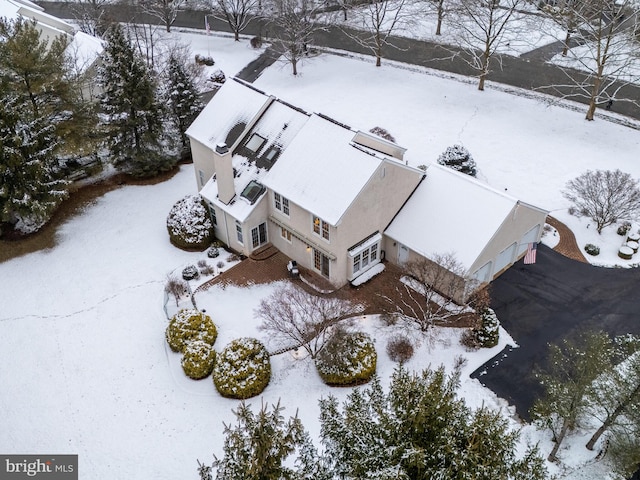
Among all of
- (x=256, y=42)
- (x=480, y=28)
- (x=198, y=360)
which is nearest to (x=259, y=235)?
(x=198, y=360)

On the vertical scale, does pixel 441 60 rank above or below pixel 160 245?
above

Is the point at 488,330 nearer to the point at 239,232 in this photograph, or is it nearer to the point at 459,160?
the point at 459,160

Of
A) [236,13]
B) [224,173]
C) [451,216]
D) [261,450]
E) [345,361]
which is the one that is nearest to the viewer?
[261,450]

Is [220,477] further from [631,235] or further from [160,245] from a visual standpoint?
[631,235]

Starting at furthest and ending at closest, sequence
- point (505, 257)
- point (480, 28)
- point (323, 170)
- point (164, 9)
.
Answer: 1. point (164, 9)
2. point (480, 28)
3. point (505, 257)
4. point (323, 170)

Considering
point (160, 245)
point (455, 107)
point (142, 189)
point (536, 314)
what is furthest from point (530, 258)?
point (142, 189)

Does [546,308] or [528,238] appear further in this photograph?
[528,238]

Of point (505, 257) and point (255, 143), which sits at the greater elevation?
point (255, 143)
